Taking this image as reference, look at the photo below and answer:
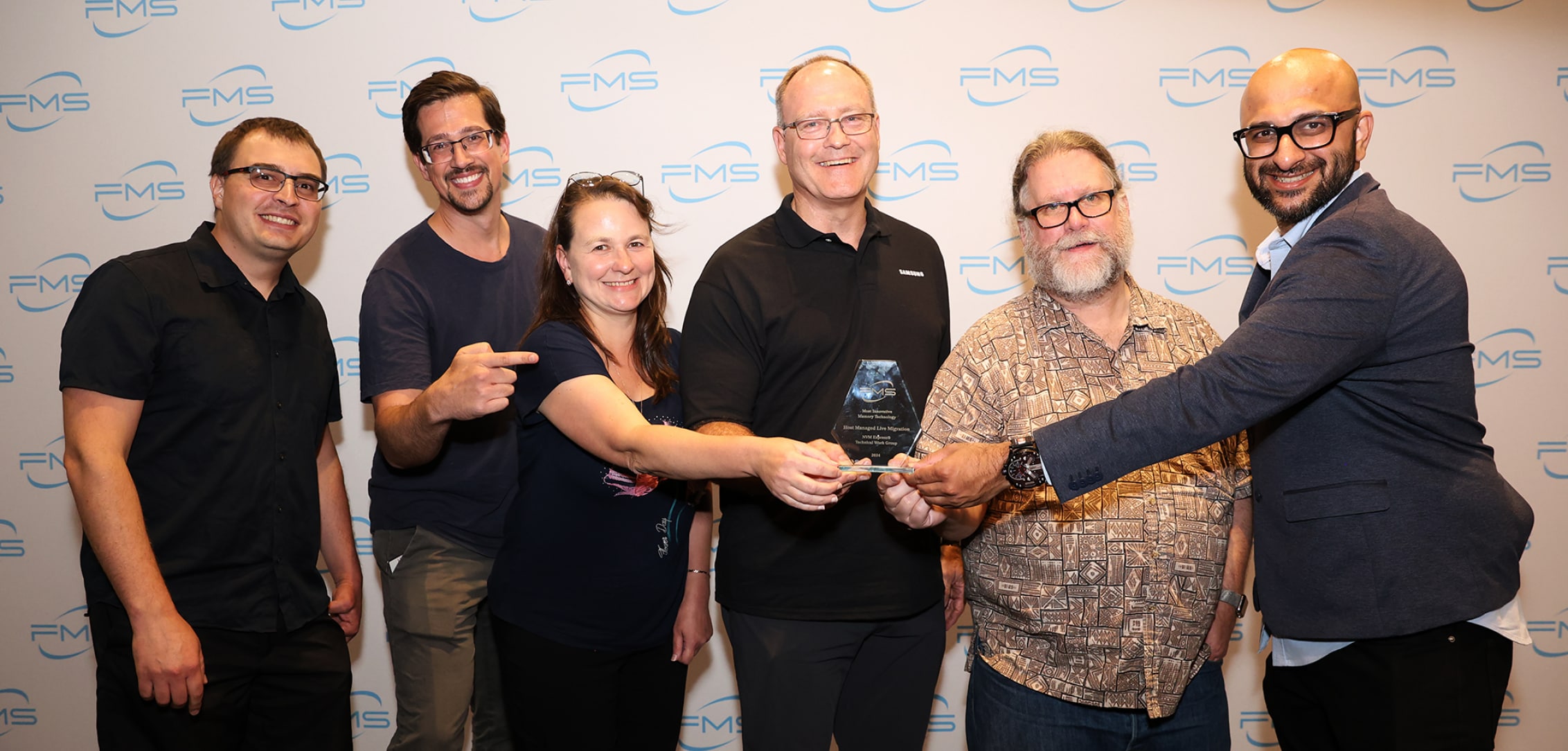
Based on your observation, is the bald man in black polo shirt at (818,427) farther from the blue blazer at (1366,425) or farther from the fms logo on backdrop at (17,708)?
the fms logo on backdrop at (17,708)

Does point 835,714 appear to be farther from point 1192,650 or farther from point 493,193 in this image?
point 493,193

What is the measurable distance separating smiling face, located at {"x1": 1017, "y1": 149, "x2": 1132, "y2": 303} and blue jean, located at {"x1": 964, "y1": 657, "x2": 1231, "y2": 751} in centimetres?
93

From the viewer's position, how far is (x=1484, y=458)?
6.59 feet

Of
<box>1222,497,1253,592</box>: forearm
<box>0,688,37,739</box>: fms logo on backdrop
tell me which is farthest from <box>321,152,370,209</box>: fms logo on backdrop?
<box>1222,497,1253,592</box>: forearm

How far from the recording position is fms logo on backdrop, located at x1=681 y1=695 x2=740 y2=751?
3.78 meters

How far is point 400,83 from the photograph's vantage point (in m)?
3.58

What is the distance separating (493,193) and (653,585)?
135 centimetres

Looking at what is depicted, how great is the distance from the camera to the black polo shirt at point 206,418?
2312 mm

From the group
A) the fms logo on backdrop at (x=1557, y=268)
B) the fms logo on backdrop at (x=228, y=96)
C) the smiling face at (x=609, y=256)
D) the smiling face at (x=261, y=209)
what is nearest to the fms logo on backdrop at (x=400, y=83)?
the fms logo on backdrop at (x=228, y=96)

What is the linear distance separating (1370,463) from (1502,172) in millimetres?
2524

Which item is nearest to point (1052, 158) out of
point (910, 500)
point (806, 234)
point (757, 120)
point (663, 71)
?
point (806, 234)

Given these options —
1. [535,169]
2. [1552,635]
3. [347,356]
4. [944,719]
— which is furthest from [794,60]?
[1552,635]

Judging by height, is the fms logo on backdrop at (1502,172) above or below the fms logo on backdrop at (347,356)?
above

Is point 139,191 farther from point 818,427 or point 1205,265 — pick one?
point 1205,265
